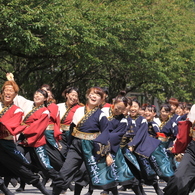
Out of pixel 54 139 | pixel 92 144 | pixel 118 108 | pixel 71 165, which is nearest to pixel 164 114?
pixel 54 139

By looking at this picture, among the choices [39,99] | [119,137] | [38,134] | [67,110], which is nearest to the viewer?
[119,137]

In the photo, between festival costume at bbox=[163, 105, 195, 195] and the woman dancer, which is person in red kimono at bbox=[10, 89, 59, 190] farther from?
festival costume at bbox=[163, 105, 195, 195]

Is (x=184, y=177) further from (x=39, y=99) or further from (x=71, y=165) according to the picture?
(x=39, y=99)

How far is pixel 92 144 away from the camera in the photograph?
7.60 metres

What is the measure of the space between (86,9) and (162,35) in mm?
7090

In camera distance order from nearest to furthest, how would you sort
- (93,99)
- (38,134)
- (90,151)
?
(90,151), (93,99), (38,134)

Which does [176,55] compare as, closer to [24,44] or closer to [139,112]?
[24,44]

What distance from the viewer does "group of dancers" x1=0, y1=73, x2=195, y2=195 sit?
7.48 metres

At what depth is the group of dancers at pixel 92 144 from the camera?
748 cm

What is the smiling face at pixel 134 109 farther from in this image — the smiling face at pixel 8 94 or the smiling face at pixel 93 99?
the smiling face at pixel 8 94

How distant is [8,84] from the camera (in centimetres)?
798

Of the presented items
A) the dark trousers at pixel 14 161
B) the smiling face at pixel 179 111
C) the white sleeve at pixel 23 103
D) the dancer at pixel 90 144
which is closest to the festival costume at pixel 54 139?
the white sleeve at pixel 23 103

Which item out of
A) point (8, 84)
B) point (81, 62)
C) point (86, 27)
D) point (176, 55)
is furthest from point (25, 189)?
point (176, 55)

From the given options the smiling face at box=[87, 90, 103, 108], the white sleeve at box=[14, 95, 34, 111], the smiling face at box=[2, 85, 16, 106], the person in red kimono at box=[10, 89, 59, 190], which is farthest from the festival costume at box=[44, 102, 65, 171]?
the smiling face at box=[87, 90, 103, 108]
